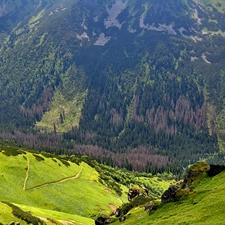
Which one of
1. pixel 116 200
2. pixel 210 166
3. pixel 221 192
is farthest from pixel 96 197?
pixel 221 192

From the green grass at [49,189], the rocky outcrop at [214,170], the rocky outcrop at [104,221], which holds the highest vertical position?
the rocky outcrop at [214,170]

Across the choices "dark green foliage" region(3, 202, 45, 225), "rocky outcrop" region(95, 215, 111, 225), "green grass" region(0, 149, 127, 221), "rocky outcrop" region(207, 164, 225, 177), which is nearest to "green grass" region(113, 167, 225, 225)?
"rocky outcrop" region(207, 164, 225, 177)

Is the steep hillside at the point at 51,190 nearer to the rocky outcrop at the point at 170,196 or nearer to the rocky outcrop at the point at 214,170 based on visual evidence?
the rocky outcrop at the point at 170,196

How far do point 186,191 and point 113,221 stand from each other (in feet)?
77.4

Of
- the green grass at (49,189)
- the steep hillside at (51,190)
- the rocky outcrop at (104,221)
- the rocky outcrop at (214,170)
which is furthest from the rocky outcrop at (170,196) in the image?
the green grass at (49,189)

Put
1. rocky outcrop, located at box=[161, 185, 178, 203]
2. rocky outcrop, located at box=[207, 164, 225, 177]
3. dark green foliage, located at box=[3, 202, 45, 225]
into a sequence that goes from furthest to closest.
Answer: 1. dark green foliage, located at box=[3, 202, 45, 225]
2. rocky outcrop, located at box=[207, 164, 225, 177]
3. rocky outcrop, located at box=[161, 185, 178, 203]

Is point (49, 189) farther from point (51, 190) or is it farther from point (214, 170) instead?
point (214, 170)

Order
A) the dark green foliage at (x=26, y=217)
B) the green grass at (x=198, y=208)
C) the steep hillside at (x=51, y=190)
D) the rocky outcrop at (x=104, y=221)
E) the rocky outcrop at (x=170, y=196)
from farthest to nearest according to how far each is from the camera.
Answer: the steep hillside at (x=51, y=190) < the dark green foliage at (x=26, y=217) < the rocky outcrop at (x=104, y=221) < the rocky outcrop at (x=170, y=196) < the green grass at (x=198, y=208)

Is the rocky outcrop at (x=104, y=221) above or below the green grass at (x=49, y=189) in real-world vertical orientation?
above

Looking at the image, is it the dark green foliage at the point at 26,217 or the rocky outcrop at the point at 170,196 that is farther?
the dark green foliage at the point at 26,217

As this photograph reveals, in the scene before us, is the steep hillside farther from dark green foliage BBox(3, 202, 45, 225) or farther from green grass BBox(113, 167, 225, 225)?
green grass BBox(113, 167, 225, 225)

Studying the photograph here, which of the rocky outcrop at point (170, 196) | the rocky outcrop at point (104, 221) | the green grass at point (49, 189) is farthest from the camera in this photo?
the green grass at point (49, 189)

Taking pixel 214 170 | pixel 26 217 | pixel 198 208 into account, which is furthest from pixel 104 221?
pixel 198 208

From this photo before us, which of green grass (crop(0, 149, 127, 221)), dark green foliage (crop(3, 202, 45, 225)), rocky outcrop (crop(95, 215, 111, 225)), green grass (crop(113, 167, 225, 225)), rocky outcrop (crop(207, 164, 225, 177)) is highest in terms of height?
green grass (crop(113, 167, 225, 225))
